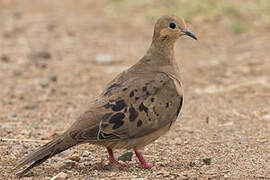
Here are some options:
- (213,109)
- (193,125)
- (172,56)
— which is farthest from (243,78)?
(172,56)

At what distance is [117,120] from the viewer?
5.08m

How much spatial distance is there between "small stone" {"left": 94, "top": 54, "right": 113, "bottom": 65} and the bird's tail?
206 inches

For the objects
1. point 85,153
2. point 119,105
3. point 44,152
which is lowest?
point 85,153

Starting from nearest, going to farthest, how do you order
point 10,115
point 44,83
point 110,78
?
point 10,115 → point 44,83 → point 110,78

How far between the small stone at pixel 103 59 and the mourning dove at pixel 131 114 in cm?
432

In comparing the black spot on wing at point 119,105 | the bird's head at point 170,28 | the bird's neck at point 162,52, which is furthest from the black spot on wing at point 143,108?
the bird's head at point 170,28

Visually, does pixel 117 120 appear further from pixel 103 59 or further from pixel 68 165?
pixel 103 59

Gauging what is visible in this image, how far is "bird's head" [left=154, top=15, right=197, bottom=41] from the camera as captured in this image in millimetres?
5895

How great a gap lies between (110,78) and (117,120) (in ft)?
13.6

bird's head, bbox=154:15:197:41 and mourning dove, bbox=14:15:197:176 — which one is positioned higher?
bird's head, bbox=154:15:197:41

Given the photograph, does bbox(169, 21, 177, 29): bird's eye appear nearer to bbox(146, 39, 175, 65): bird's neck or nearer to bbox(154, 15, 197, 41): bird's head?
bbox(154, 15, 197, 41): bird's head

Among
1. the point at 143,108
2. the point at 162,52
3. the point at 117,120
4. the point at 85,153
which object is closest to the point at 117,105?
the point at 117,120

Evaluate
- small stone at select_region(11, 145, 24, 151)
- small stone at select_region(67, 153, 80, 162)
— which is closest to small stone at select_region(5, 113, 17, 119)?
small stone at select_region(11, 145, 24, 151)

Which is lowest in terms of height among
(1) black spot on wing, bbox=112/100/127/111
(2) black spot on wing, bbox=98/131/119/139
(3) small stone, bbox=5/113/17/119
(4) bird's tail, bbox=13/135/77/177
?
(3) small stone, bbox=5/113/17/119
